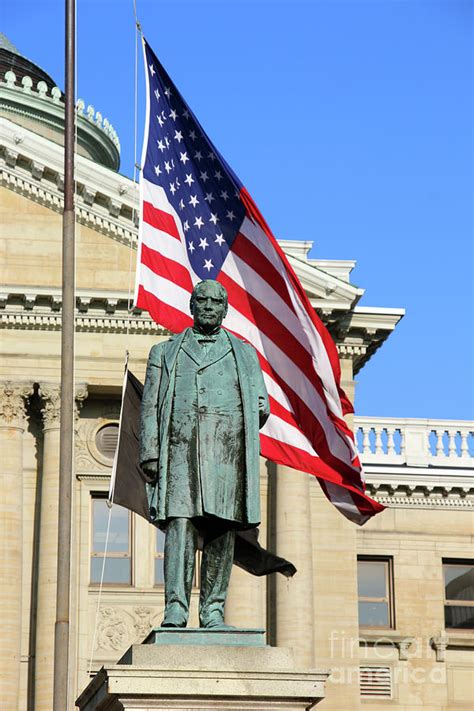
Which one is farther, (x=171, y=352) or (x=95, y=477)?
(x=95, y=477)

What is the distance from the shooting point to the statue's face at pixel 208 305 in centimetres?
1170

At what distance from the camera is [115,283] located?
3756 centimetres

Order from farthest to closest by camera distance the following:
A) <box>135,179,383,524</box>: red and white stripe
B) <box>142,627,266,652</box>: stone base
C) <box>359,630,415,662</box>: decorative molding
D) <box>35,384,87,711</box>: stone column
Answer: <box>359,630,415,662</box>: decorative molding, <box>35,384,87,711</box>: stone column, <box>135,179,383,524</box>: red and white stripe, <box>142,627,266,652</box>: stone base

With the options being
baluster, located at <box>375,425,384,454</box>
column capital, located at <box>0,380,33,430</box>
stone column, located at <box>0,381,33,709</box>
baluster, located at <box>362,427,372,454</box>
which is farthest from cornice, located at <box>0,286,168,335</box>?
baluster, located at <box>375,425,384,454</box>

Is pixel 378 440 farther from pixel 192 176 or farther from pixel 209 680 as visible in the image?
pixel 209 680

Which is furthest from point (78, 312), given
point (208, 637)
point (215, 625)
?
point (208, 637)

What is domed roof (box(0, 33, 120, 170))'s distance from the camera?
50406 mm

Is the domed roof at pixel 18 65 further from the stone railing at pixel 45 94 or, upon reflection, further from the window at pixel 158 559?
the window at pixel 158 559

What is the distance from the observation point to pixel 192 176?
916 inches

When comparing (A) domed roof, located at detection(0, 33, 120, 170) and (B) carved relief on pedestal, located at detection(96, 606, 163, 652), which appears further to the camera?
(A) domed roof, located at detection(0, 33, 120, 170)

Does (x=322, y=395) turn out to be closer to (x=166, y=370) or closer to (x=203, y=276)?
(x=203, y=276)

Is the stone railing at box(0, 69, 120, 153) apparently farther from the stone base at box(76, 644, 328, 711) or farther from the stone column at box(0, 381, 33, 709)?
the stone base at box(76, 644, 328, 711)

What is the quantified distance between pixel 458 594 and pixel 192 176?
75.0 feet

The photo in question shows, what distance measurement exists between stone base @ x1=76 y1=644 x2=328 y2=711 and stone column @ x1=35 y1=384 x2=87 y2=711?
2448cm
